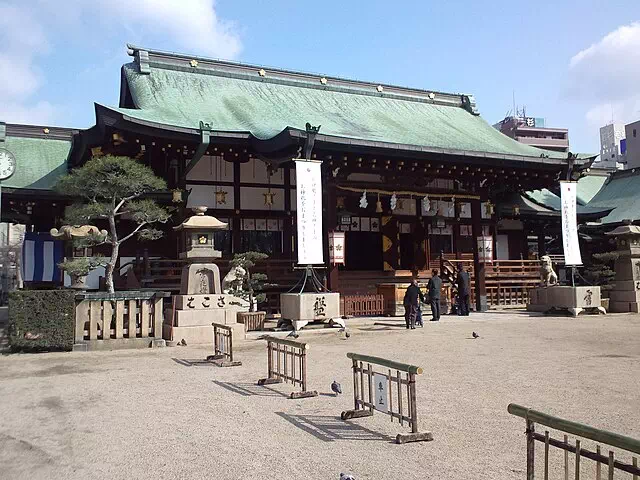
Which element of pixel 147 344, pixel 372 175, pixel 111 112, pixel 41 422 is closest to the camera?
pixel 41 422

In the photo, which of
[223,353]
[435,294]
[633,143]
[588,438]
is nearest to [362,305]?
[435,294]

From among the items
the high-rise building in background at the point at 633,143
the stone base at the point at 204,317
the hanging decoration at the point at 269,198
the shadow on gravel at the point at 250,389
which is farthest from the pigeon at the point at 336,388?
the high-rise building in background at the point at 633,143

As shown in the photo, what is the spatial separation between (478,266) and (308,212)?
8276 millimetres

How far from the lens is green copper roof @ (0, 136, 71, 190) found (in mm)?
→ 17297

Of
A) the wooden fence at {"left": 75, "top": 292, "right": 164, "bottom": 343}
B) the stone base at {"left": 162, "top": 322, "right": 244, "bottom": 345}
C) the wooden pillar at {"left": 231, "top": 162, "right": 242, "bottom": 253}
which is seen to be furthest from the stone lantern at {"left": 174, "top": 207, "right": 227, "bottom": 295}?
the wooden pillar at {"left": 231, "top": 162, "right": 242, "bottom": 253}

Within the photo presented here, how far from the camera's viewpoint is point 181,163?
16.9 meters

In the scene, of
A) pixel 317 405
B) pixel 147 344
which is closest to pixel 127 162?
pixel 147 344

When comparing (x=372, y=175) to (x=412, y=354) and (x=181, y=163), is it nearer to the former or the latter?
(x=181, y=163)

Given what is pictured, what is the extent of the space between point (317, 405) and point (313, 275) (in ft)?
27.3

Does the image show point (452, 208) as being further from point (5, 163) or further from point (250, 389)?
point (250, 389)

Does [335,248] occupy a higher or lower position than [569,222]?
lower

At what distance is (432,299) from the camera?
1681 centimetres

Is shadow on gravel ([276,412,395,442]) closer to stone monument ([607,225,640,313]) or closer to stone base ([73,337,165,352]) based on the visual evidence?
stone base ([73,337,165,352])

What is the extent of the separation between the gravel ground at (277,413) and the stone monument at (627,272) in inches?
364
